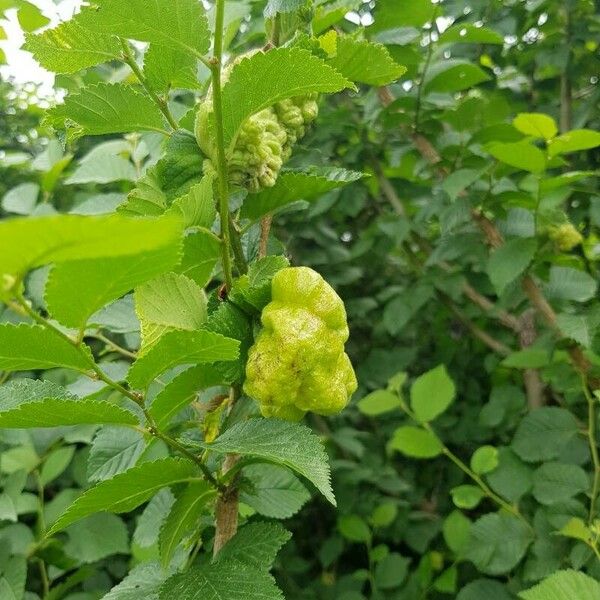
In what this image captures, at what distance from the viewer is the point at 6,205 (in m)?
1.59

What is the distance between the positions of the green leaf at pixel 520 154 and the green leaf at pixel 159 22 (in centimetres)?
62

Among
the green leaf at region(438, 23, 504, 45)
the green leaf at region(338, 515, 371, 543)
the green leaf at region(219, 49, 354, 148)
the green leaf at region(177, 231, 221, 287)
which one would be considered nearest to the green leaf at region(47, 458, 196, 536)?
the green leaf at region(177, 231, 221, 287)

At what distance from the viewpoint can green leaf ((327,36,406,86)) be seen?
2.55ft

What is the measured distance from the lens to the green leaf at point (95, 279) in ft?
1.62

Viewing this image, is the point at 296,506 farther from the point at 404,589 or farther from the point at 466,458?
the point at 466,458

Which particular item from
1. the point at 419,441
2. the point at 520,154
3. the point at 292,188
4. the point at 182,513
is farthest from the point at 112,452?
the point at 520,154

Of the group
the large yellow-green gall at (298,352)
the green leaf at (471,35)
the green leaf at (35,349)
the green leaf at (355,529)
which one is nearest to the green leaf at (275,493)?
the large yellow-green gall at (298,352)

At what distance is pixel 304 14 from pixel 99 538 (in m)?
1.03

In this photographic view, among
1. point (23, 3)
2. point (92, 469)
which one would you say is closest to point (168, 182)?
point (92, 469)

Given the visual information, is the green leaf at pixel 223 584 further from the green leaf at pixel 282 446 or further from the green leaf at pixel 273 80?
the green leaf at pixel 273 80

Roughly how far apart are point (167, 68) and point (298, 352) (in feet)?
1.27

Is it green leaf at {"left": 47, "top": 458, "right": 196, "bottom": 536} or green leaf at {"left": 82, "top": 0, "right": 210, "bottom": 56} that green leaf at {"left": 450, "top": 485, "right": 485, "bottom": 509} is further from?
green leaf at {"left": 82, "top": 0, "right": 210, "bottom": 56}

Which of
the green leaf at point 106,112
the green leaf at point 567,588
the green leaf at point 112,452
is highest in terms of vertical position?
the green leaf at point 106,112

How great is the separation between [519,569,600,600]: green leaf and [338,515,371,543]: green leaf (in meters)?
0.85
